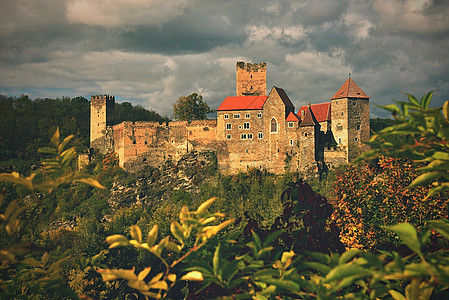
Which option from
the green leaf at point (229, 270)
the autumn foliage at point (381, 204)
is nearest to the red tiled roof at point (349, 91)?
the autumn foliage at point (381, 204)

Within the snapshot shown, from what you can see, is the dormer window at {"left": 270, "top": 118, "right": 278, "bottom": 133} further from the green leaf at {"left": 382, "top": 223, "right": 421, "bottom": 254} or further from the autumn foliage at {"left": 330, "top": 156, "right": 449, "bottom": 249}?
the green leaf at {"left": 382, "top": 223, "right": 421, "bottom": 254}

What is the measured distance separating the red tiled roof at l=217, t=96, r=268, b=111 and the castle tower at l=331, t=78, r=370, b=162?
1011 cm

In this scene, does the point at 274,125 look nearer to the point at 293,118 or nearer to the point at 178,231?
the point at 293,118

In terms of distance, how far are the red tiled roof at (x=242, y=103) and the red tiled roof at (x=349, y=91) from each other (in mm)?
10112

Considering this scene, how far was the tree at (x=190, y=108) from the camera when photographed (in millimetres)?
70188

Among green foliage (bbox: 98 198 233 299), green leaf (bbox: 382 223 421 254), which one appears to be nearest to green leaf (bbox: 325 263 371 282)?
green leaf (bbox: 382 223 421 254)

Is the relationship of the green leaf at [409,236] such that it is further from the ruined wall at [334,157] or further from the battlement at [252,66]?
the battlement at [252,66]

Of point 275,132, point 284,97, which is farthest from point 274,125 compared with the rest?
point 284,97

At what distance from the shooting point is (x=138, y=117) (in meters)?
78.0

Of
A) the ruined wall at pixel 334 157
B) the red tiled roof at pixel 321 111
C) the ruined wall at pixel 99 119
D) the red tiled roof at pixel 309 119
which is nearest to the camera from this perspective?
the ruined wall at pixel 334 157

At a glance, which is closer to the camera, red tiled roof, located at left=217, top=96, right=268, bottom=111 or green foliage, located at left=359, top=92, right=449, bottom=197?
green foliage, located at left=359, top=92, right=449, bottom=197

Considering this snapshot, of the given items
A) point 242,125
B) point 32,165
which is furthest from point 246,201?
point 32,165

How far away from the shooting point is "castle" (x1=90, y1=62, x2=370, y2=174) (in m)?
45.8

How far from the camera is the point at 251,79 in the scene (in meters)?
57.4
